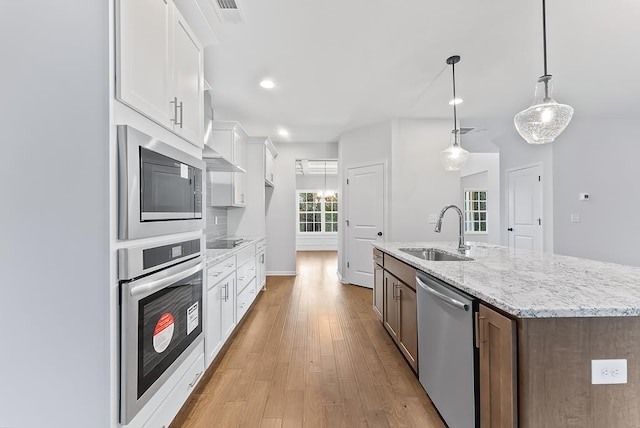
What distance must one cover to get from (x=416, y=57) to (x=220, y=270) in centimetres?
266

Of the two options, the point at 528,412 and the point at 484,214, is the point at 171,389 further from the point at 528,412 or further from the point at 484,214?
the point at 484,214

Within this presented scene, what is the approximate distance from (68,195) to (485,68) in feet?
11.6

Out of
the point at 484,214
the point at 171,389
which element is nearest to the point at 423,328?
the point at 171,389

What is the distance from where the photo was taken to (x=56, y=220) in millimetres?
1004

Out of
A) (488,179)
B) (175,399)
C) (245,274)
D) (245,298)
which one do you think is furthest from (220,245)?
(488,179)

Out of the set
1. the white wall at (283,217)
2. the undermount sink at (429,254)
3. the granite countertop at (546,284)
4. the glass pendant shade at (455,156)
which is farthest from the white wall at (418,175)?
the granite countertop at (546,284)

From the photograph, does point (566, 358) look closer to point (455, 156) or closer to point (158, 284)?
point (158, 284)

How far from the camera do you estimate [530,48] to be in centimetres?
252

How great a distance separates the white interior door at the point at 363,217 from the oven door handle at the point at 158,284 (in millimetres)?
3483

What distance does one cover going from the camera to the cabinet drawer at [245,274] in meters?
2.90

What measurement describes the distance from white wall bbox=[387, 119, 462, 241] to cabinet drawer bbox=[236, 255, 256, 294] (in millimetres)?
2217

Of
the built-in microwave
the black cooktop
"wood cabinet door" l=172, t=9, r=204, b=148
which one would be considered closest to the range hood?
"wood cabinet door" l=172, t=9, r=204, b=148

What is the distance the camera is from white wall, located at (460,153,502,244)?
22.1 feet

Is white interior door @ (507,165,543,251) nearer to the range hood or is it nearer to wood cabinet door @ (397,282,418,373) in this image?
wood cabinet door @ (397,282,418,373)
